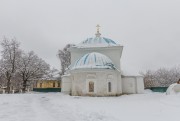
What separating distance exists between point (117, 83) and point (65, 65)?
74.8 feet

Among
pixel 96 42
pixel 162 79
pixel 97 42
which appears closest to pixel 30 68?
pixel 96 42

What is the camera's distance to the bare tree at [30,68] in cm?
4508

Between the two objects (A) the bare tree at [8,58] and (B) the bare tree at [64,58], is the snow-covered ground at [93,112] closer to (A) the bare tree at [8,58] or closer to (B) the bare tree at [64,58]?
(A) the bare tree at [8,58]

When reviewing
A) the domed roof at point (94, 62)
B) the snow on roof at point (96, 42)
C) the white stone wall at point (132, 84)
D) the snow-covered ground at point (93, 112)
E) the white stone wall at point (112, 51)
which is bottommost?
the snow-covered ground at point (93, 112)

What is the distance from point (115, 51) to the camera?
33.8 m

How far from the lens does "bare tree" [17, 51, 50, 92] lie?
4508 cm

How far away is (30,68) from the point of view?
4619cm

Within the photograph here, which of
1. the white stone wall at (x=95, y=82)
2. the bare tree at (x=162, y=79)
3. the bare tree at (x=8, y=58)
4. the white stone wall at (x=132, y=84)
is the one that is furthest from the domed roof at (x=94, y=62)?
the bare tree at (x=162, y=79)

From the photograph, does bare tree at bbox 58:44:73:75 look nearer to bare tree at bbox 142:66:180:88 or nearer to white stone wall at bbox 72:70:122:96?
white stone wall at bbox 72:70:122:96

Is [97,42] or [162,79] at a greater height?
[97,42]

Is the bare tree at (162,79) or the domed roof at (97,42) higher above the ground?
the domed roof at (97,42)

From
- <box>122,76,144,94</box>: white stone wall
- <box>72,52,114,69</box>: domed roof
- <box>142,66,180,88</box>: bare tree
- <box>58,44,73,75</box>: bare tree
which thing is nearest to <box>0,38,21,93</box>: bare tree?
<box>58,44,73,75</box>: bare tree

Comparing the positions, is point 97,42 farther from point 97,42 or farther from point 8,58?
point 8,58

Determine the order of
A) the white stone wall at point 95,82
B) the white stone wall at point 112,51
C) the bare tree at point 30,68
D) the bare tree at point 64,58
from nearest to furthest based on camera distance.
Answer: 1. the white stone wall at point 95,82
2. the white stone wall at point 112,51
3. the bare tree at point 30,68
4. the bare tree at point 64,58
